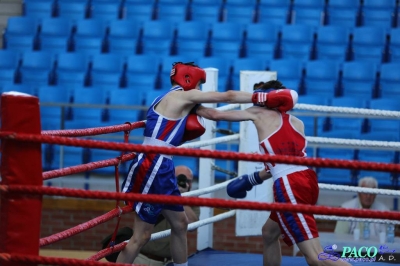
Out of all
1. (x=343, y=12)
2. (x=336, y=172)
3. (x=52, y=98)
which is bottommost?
(x=336, y=172)

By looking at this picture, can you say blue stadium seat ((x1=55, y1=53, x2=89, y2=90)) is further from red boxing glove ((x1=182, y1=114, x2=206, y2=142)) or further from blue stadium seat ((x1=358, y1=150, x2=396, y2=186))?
red boxing glove ((x1=182, y1=114, x2=206, y2=142))

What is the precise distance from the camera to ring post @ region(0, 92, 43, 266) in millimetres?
2098

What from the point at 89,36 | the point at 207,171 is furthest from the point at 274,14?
the point at 207,171

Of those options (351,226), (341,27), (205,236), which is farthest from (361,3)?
(205,236)

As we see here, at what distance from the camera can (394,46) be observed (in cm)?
791

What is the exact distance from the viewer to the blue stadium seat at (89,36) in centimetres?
837

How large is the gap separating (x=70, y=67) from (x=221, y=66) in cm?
172

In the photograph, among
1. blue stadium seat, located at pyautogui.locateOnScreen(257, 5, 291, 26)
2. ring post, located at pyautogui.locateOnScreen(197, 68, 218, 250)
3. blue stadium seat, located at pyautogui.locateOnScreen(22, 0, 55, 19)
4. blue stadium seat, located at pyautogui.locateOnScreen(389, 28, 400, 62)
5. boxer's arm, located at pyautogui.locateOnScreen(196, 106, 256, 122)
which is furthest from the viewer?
blue stadium seat, located at pyautogui.locateOnScreen(22, 0, 55, 19)

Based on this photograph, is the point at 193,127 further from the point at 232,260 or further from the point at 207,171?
the point at 207,171

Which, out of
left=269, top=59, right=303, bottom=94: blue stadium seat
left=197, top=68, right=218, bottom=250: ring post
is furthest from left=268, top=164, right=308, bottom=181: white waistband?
left=269, top=59, right=303, bottom=94: blue stadium seat

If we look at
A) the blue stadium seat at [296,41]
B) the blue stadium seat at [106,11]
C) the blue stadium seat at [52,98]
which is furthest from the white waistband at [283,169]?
the blue stadium seat at [106,11]

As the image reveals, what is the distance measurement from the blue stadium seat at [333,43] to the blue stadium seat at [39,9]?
10.7 ft

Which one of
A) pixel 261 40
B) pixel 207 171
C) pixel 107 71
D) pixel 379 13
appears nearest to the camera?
pixel 207 171

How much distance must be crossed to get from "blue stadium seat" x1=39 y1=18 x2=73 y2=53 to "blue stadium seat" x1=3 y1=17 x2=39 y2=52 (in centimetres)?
11
